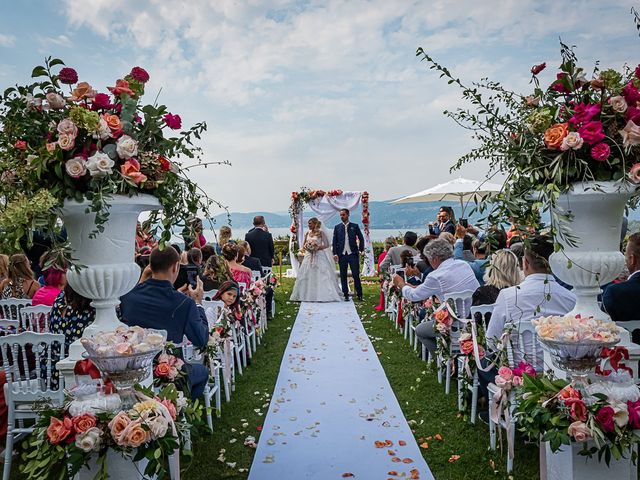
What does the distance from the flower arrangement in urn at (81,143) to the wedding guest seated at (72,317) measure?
1.31 m

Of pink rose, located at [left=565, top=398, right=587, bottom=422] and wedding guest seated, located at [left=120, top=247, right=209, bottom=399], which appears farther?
wedding guest seated, located at [left=120, top=247, right=209, bottom=399]

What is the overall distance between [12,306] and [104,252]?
3964mm

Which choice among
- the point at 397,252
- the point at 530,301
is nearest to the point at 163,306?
the point at 530,301

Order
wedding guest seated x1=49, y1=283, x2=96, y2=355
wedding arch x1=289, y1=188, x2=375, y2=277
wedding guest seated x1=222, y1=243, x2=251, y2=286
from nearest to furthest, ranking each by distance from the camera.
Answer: wedding guest seated x1=49, y1=283, x2=96, y2=355
wedding guest seated x1=222, y1=243, x2=251, y2=286
wedding arch x1=289, y1=188, x2=375, y2=277

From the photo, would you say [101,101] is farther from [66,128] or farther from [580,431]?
[580,431]

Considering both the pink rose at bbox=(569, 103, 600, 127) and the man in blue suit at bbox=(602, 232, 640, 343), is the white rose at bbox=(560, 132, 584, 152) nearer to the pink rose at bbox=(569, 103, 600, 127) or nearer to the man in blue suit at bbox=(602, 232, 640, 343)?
the pink rose at bbox=(569, 103, 600, 127)

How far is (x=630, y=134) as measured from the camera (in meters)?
2.18

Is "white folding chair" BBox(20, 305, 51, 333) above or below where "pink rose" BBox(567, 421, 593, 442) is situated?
above

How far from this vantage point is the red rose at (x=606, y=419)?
86.5 inches

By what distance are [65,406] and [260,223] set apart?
827 cm

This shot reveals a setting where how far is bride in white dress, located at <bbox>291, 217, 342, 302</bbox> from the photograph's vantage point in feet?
36.6

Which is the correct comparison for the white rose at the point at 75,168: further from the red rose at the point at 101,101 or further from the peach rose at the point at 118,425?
the peach rose at the point at 118,425

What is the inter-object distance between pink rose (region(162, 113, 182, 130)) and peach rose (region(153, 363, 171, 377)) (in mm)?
1294

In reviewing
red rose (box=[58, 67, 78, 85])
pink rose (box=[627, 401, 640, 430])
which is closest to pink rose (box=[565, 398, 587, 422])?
pink rose (box=[627, 401, 640, 430])
